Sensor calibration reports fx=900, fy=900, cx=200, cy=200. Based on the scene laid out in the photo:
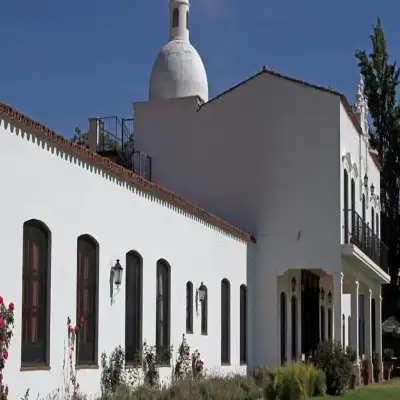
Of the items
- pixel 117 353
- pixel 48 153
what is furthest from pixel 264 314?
pixel 48 153

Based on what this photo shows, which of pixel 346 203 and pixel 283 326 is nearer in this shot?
pixel 283 326

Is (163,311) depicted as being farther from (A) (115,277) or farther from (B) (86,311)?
(B) (86,311)

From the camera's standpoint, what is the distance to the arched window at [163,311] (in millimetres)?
18703

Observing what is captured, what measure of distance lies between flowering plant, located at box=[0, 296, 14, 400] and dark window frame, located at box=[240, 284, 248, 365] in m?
14.3

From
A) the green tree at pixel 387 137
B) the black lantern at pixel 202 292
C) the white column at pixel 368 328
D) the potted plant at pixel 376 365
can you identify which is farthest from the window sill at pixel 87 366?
the green tree at pixel 387 137

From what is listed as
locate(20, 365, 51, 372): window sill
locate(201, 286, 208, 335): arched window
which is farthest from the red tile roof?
locate(20, 365, 51, 372): window sill

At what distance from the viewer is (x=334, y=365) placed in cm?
2384

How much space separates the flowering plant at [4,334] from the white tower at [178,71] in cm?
1877

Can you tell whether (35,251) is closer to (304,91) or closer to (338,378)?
(338,378)

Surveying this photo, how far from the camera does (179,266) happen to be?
787 inches

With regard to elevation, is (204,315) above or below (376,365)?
above

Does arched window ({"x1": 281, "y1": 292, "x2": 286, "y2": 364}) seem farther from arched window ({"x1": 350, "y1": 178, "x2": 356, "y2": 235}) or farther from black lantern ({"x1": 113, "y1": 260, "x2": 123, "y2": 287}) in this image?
black lantern ({"x1": 113, "y1": 260, "x2": 123, "y2": 287})

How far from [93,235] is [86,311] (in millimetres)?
1277

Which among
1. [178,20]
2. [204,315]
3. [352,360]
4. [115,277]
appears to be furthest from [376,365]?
[115,277]
